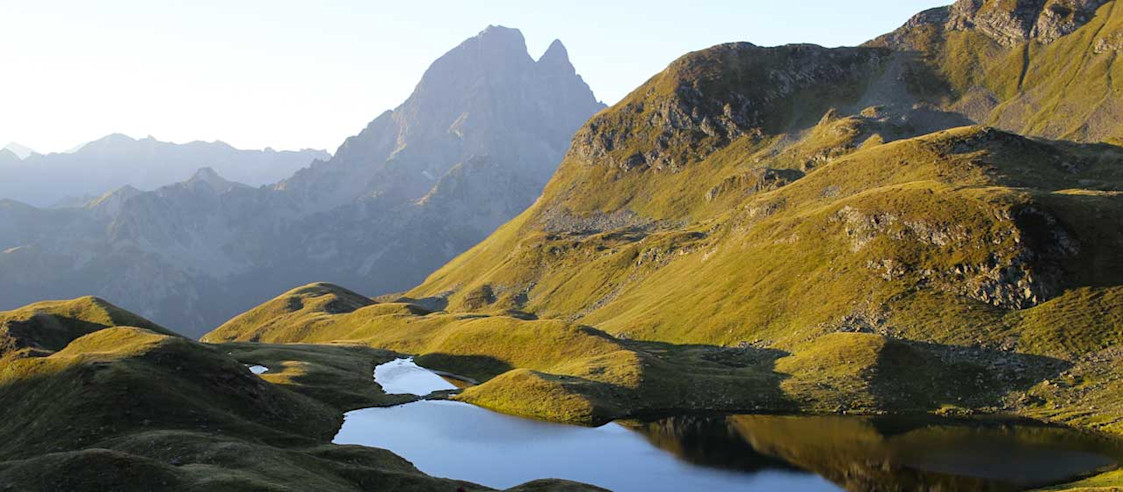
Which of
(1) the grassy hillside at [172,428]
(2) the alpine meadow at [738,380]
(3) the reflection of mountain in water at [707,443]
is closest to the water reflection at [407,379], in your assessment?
(2) the alpine meadow at [738,380]

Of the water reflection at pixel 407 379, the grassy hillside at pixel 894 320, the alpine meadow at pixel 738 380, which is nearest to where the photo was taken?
the alpine meadow at pixel 738 380

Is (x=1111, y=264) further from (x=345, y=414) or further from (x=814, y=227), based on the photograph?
(x=345, y=414)

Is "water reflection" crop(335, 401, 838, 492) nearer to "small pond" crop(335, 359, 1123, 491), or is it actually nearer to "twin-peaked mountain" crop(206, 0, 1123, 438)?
"small pond" crop(335, 359, 1123, 491)

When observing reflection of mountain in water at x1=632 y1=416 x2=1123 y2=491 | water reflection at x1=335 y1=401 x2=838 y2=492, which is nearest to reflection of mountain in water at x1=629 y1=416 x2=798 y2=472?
reflection of mountain in water at x1=632 y1=416 x2=1123 y2=491

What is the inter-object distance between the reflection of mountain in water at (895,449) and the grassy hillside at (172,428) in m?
26.5

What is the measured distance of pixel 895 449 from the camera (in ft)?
262

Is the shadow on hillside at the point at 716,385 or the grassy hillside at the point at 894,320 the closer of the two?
the grassy hillside at the point at 894,320

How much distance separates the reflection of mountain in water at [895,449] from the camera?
6956 cm

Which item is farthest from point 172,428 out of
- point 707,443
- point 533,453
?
point 707,443

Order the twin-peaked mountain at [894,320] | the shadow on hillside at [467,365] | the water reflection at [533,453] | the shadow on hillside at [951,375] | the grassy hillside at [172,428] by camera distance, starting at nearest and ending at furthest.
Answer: the grassy hillside at [172,428]
the water reflection at [533,453]
the shadow on hillside at [951,375]
the twin-peaked mountain at [894,320]
the shadow on hillside at [467,365]

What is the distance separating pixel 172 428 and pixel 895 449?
76693mm

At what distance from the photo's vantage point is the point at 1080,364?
98.7m

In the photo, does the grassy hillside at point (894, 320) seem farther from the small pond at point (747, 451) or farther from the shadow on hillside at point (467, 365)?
the small pond at point (747, 451)

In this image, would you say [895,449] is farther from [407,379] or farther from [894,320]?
[407,379]
